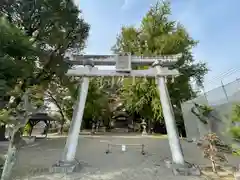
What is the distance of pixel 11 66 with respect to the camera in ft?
16.3

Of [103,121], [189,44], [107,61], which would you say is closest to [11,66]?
[107,61]

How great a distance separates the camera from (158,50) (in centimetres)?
1484

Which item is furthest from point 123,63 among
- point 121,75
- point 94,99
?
point 94,99

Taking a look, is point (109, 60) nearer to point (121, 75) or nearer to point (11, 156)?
point (121, 75)

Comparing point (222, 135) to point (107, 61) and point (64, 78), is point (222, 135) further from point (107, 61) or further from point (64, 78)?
point (64, 78)

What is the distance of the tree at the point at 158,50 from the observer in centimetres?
1476

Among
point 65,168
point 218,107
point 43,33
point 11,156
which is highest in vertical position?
point 43,33

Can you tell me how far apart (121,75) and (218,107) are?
14.8 feet

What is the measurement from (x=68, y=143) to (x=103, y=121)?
1714 cm

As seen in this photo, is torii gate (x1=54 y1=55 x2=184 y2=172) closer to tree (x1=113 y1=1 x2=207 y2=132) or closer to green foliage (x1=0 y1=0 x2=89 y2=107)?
green foliage (x1=0 y1=0 x2=89 y2=107)

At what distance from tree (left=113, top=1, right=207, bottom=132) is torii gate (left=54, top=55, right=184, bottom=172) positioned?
8015mm

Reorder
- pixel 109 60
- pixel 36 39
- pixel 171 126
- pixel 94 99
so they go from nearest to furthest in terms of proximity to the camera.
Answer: pixel 171 126
pixel 109 60
pixel 36 39
pixel 94 99

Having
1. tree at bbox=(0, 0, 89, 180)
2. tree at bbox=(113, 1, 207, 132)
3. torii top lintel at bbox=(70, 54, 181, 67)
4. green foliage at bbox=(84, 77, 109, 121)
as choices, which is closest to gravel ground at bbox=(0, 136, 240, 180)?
tree at bbox=(0, 0, 89, 180)

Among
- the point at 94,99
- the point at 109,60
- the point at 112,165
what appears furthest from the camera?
the point at 94,99
